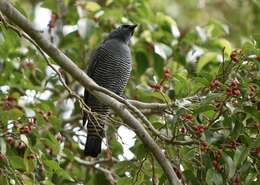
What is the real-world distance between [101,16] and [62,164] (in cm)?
106

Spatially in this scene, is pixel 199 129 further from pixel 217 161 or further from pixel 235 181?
pixel 235 181

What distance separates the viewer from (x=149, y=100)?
13.9ft

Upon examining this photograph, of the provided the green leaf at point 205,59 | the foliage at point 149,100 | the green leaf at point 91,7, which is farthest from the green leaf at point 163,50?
the green leaf at point 91,7

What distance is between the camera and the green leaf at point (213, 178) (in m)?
2.72

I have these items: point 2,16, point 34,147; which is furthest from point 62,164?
point 2,16

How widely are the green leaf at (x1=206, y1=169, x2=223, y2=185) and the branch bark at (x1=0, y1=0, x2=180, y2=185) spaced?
139 mm

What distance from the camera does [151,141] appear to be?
2914 millimetres

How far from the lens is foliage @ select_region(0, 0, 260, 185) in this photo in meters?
2.84

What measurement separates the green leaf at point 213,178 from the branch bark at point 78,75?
14 centimetres

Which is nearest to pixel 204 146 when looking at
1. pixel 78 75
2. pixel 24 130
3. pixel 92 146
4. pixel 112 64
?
pixel 78 75

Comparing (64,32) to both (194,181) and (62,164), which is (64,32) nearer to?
(62,164)

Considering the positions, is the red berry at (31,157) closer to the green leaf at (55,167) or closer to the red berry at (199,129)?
the green leaf at (55,167)

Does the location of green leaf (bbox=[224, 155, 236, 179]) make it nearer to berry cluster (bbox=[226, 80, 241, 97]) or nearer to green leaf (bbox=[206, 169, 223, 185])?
green leaf (bbox=[206, 169, 223, 185])

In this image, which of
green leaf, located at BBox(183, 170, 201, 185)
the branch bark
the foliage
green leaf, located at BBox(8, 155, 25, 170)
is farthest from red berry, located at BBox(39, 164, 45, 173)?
green leaf, located at BBox(183, 170, 201, 185)
